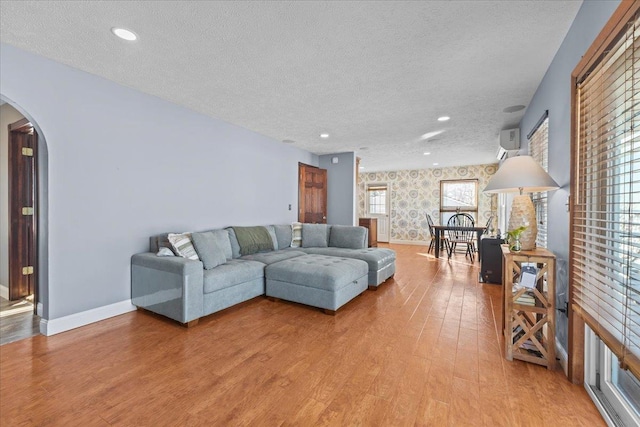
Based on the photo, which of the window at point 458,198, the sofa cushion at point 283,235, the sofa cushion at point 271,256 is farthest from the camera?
the window at point 458,198

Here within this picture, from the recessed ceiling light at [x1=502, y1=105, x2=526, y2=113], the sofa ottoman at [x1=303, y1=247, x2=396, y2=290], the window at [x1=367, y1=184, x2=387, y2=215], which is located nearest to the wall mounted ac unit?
the recessed ceiling light at [x1=502, y1=105, x2=526, y2=113]

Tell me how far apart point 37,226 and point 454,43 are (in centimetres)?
401

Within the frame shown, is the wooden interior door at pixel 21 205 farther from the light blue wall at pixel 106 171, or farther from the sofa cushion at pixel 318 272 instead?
the sofa cushion at pixel 318 272

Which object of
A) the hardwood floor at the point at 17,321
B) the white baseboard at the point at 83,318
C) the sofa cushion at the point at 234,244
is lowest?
the hardwood floor at the point at 17,321

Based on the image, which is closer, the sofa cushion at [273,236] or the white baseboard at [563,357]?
the white baseboard at [563,357]

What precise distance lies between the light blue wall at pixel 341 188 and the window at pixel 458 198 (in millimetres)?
3503

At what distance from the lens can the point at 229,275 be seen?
9.59 feet

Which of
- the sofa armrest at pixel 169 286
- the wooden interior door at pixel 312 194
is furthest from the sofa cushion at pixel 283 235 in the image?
the sofa armrest at pixel 169 286

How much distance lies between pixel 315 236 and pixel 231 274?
204 centimetres

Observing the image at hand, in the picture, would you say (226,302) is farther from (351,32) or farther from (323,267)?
(351,32)

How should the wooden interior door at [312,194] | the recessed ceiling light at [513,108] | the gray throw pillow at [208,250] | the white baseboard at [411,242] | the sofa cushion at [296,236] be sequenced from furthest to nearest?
1. the white baseboard at [411,242]
2. the wooden interior door at [312,194]
3. the sofa cushion at [296,236]
4. the recessed ceiling light at [513,108]
5. the gray throw pillow at [208,250]

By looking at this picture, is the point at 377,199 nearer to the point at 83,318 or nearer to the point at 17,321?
the point at 83,318

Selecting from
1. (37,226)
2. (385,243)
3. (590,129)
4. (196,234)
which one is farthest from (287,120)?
(385,243)

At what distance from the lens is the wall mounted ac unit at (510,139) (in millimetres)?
3951
